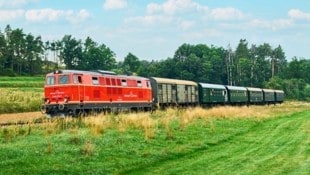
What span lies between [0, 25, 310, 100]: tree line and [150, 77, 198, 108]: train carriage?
6469 cm

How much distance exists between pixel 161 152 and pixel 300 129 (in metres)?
12.5

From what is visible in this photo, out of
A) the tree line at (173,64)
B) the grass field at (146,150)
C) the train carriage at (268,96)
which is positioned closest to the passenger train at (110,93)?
the grass field at (146,150)

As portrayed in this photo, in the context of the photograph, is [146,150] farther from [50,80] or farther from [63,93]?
[50,80]

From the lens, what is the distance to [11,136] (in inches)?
773

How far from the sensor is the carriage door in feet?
101

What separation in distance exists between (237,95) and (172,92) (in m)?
20.1

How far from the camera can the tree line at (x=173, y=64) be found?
12212 centimetres

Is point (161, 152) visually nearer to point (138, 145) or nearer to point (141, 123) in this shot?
point (138, 145)

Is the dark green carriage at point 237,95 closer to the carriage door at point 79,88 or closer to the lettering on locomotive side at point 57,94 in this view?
the carriage door at point 79,88

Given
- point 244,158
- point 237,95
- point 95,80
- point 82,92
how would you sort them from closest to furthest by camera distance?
point 244,158
point 82,92
point 95,80
point 237,95

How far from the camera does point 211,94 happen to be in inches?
2302

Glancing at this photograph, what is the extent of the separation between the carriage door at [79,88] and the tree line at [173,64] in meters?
82.5

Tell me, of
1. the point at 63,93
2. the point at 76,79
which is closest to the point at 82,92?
the point at 76,79

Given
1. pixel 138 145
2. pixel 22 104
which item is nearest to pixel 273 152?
pixel 138 145
